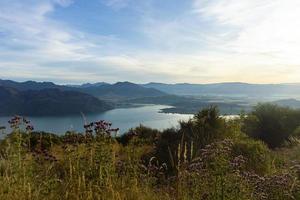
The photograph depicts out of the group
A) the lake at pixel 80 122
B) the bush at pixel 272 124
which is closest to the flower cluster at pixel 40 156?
the lake at pixel 80 122

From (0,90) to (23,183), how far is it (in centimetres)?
8928

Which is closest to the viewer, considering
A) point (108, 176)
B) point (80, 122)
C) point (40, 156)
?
point (108, 176)

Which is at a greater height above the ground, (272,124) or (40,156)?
(40,156)

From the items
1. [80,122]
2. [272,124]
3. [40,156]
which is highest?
[40,156]

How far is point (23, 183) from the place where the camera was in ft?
16.6

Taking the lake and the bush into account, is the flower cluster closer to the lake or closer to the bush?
the lake

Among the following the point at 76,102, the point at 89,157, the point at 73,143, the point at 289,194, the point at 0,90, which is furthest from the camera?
the point at 0,90

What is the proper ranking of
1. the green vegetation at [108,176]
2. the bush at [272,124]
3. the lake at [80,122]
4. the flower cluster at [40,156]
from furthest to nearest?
the bush at [272,124] < the lake at [80,122] < the flower cluster at [40,156] < the green vegetation at [108,176]

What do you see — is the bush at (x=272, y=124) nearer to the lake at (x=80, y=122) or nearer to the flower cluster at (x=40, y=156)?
the lake at (x=80, y=122)

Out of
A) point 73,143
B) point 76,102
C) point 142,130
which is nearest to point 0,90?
point 76,102

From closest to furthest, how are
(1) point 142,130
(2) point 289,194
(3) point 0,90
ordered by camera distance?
(2) point 289,194
(1) point 142,130
(3) point 0,90

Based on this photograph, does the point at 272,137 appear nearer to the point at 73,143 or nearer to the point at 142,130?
the point at 142,130

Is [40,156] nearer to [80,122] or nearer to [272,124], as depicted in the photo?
[80,122]

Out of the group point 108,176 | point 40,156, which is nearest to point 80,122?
point 40,156
